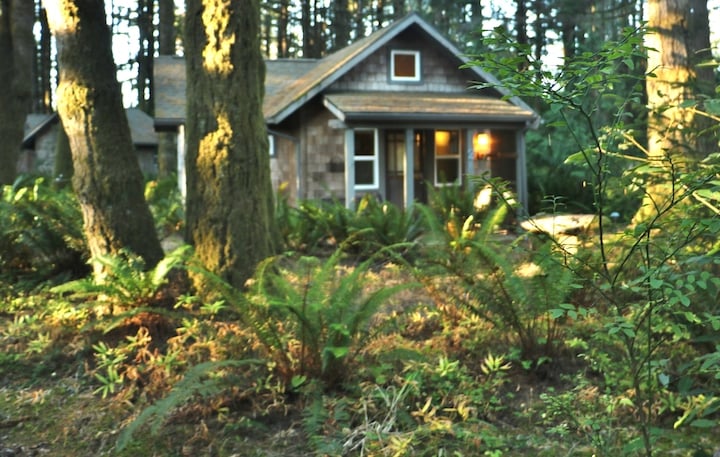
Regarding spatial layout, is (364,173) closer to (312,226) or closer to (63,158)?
(63,158)

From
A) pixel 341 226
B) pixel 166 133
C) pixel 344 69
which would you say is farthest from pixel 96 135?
→ pixel 166 133

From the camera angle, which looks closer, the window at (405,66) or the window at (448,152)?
the window at (405,66)

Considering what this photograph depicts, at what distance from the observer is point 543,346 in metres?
4.66

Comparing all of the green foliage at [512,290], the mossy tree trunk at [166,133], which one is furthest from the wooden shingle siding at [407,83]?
the green foliage at [512,290]

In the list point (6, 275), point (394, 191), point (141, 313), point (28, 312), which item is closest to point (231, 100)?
point (141, 313)

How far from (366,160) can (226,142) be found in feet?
38.4

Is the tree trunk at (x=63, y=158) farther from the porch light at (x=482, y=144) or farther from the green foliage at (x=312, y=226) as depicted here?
the porch light at (x=482, y=144)

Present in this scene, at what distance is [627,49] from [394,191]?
659 inches

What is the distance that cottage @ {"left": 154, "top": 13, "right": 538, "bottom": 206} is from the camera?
1639 centimetres

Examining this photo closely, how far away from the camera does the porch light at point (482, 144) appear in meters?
19.3

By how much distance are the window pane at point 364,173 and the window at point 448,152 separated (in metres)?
2.15

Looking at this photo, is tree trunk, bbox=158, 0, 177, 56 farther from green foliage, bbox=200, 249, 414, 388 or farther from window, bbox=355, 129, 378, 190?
green foliage, bbox=200, 249, 414, 388

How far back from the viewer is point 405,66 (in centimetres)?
1802

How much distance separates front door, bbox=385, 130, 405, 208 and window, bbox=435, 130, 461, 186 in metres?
0.95
